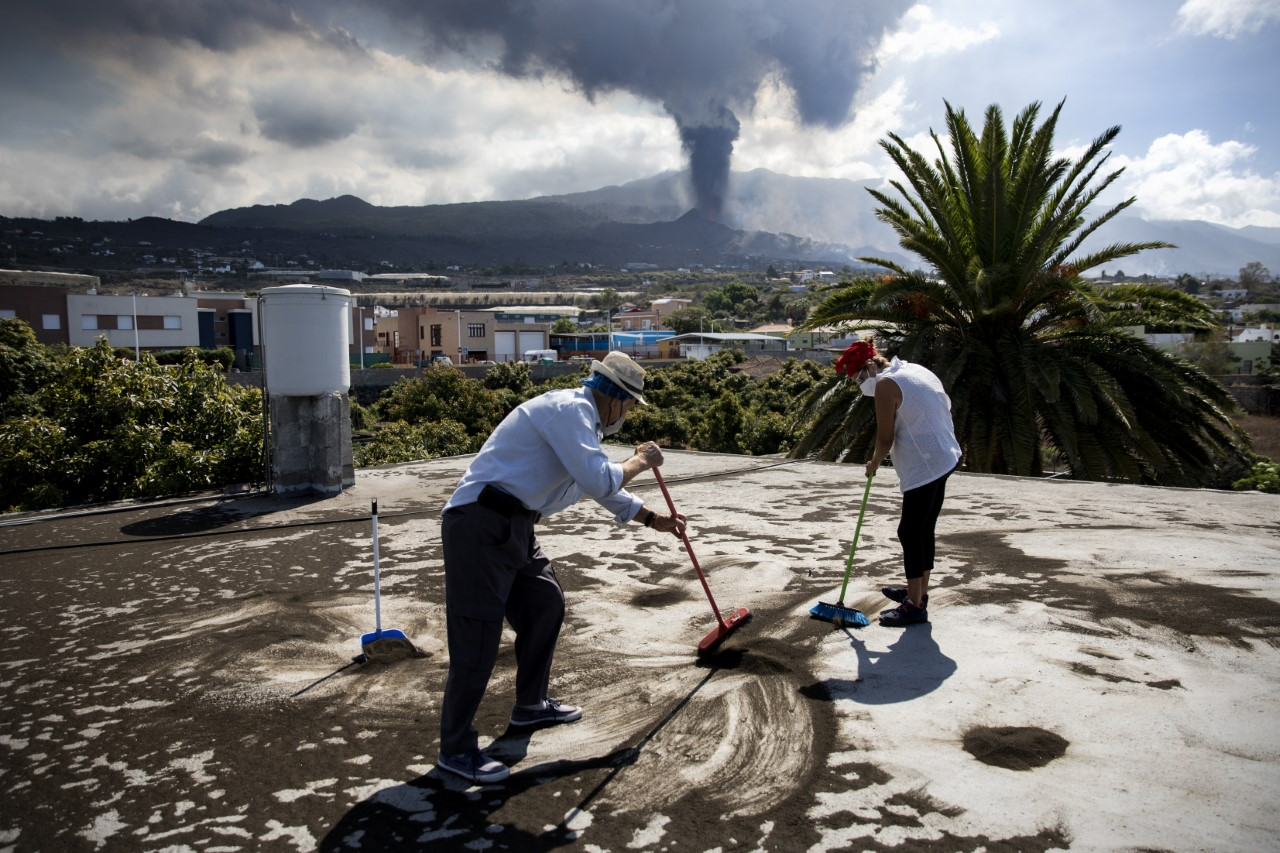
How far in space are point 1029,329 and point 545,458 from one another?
11017 millimetres

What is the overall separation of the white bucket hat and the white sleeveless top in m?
1.90

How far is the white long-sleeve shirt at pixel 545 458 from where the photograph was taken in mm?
3596

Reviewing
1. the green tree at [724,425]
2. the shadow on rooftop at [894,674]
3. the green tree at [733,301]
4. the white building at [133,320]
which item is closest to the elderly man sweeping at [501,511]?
the shadow on rooftop at [894,674]

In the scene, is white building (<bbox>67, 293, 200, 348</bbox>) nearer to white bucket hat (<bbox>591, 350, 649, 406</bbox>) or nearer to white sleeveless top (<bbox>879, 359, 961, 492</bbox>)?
white sleeveless top (<bbox>879, 359, 961, 492</bbox>)

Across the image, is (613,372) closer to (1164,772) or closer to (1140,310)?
(1164,772)

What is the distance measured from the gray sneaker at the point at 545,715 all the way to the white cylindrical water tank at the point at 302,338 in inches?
257

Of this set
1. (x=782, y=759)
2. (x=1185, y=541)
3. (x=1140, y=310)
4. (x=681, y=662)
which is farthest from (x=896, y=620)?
(x=1140, y=310)

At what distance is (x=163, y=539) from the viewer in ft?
26.1

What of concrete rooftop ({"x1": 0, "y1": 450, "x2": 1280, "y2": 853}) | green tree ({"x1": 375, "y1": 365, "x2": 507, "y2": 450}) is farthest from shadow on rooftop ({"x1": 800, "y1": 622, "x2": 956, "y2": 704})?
green tree ({"x1": 375, "y1": 365, "x2": 507, "y2": 450})

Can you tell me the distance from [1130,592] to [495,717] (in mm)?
→ 4035

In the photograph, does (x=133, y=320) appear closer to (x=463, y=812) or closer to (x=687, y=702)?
(x=687, y=702)

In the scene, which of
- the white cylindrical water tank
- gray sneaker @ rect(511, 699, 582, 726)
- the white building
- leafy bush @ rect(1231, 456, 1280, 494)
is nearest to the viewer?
gray sneaker @ rect(511, 699, 582, 726)

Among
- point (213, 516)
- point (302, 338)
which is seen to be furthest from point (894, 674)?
point (302, 338)

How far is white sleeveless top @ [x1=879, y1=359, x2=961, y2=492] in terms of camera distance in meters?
5.00
